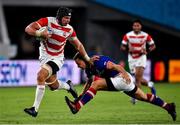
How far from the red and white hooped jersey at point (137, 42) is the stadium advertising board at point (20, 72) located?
23.0ft

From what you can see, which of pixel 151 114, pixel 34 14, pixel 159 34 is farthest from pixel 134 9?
pixel 151 114

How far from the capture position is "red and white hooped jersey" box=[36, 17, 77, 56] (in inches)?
608

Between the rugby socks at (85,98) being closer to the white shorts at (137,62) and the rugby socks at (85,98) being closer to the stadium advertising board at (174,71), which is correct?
the white shorts at (137,62)

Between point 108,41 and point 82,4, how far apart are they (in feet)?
8.31

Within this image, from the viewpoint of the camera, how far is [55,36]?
1552 cm

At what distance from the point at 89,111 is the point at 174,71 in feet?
47.5

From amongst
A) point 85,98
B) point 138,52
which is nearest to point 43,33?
point 85,98

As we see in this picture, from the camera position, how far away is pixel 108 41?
3625 centimetres

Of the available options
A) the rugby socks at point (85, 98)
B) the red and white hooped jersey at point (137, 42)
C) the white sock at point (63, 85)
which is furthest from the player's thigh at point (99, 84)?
the red and white hooped jersey at point (137, 42)

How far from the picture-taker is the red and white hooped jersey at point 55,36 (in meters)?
15.4

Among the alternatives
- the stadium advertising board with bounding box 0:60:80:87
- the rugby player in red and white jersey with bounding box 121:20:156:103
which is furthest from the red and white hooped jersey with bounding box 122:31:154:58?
the stadium advertising board with bounding box 0:60:80:87

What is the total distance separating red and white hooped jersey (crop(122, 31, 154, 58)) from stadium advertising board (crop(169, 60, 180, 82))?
10.1 m

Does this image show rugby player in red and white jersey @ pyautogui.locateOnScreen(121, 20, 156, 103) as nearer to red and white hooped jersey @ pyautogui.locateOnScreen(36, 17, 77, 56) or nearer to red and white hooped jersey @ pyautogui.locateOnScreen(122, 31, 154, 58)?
red and white hooped jersey @ pyautogui.locateOnScreen(122, 31, 154, 58)

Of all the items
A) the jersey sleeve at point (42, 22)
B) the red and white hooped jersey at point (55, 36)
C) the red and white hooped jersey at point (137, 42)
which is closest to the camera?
the jersey sleeve at point (42, 22)
